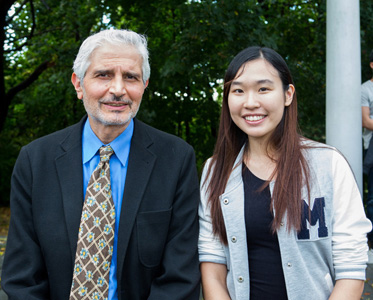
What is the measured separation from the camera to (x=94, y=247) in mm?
2258

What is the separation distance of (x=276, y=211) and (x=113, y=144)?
0.92 metres

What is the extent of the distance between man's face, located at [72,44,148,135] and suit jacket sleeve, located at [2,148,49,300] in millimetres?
485

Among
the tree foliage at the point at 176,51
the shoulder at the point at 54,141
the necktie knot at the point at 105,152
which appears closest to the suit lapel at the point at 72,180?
the shoulder at the point at 54,141

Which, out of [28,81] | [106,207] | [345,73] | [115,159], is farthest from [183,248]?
[28,81]

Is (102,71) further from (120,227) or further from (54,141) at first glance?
(120,227)

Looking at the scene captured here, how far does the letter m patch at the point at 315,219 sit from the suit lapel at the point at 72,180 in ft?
3.67

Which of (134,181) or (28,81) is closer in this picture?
(134,181)

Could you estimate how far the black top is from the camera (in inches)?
91.2

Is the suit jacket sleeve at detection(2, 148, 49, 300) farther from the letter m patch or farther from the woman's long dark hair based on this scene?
the letter m patch

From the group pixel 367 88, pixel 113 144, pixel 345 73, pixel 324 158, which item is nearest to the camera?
pixel 324 158

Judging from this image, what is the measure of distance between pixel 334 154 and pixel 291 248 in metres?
0.53

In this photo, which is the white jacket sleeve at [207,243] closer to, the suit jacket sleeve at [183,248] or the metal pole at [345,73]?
the suit jacket sleeve at [183,248]

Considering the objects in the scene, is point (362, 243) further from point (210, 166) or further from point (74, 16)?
point (74, 16)

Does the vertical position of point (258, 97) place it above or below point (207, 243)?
above
